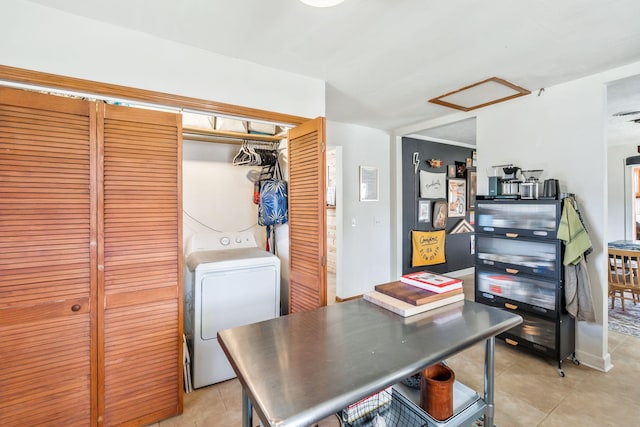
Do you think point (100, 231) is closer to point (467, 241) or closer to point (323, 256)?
point (323, 256)

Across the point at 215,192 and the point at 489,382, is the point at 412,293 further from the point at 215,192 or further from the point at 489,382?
the point at 215,192

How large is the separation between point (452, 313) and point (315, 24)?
1807 mm

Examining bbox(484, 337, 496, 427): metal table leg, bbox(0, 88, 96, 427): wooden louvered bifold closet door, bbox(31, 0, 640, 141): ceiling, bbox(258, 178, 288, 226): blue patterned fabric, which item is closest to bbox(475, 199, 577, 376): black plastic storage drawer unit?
bbox(31, 0, 640, 141): ceiling

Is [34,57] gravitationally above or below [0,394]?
above

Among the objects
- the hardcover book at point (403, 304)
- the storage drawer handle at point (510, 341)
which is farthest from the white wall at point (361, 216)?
the hardcover book at point (403, 304)

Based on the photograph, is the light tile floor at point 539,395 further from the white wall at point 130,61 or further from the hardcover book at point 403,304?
the white wall at point 130,61

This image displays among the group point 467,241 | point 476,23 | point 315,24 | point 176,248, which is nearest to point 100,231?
point 176,248

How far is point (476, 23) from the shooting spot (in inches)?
69.5

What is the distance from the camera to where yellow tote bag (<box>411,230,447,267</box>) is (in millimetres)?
4586

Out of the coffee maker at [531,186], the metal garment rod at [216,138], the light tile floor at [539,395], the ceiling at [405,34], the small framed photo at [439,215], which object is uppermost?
the ceiling at [405,34]

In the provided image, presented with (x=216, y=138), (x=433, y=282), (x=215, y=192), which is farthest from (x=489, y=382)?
(x=216, y=138)

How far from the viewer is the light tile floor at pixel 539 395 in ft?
6.29

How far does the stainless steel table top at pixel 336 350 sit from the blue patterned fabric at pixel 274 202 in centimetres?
143

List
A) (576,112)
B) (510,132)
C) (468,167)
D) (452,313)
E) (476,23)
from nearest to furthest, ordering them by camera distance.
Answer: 1. (452,313)
2. (476,23)
3. (576,112)
4. (510,132)
5. (468,167)
